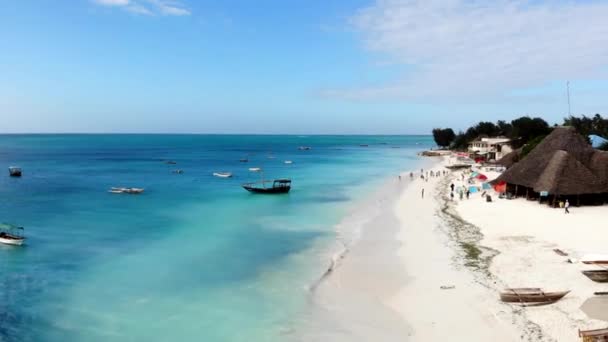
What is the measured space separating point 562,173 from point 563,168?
0.41 metres

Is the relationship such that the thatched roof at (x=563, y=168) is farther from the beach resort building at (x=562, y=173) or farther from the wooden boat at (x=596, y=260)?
the wooden boat at (x=596, y=260)

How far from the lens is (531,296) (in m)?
13.3

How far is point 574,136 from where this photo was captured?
30891 mm

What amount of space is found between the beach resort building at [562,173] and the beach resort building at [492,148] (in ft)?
97.3

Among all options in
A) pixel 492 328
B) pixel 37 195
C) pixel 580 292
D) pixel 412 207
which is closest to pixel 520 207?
pixel 412 207

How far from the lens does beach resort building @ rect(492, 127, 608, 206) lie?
2697cm

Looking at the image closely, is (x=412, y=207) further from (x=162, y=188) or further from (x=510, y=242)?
(x=162, y=188)

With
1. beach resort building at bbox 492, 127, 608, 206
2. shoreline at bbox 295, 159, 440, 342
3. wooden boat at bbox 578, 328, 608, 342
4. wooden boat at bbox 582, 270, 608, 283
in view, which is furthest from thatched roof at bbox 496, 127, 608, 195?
wooden boat at bbox 578, 328, 608, 342

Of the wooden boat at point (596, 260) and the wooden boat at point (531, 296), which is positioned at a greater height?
the wooden boat at point (596, 260)

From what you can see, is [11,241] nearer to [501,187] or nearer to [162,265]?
[162,265]

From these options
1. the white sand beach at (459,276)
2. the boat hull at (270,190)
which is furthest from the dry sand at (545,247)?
the boat hull at (270,190)

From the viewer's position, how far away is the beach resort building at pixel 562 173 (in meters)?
27.0

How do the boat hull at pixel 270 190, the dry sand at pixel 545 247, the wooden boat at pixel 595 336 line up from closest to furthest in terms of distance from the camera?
the wooden boat at pixel 595 336, the dry sand at pixel 545 247, the boat hull at pixel 270 190

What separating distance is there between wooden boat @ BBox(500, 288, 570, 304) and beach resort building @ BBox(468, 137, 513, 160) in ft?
167
